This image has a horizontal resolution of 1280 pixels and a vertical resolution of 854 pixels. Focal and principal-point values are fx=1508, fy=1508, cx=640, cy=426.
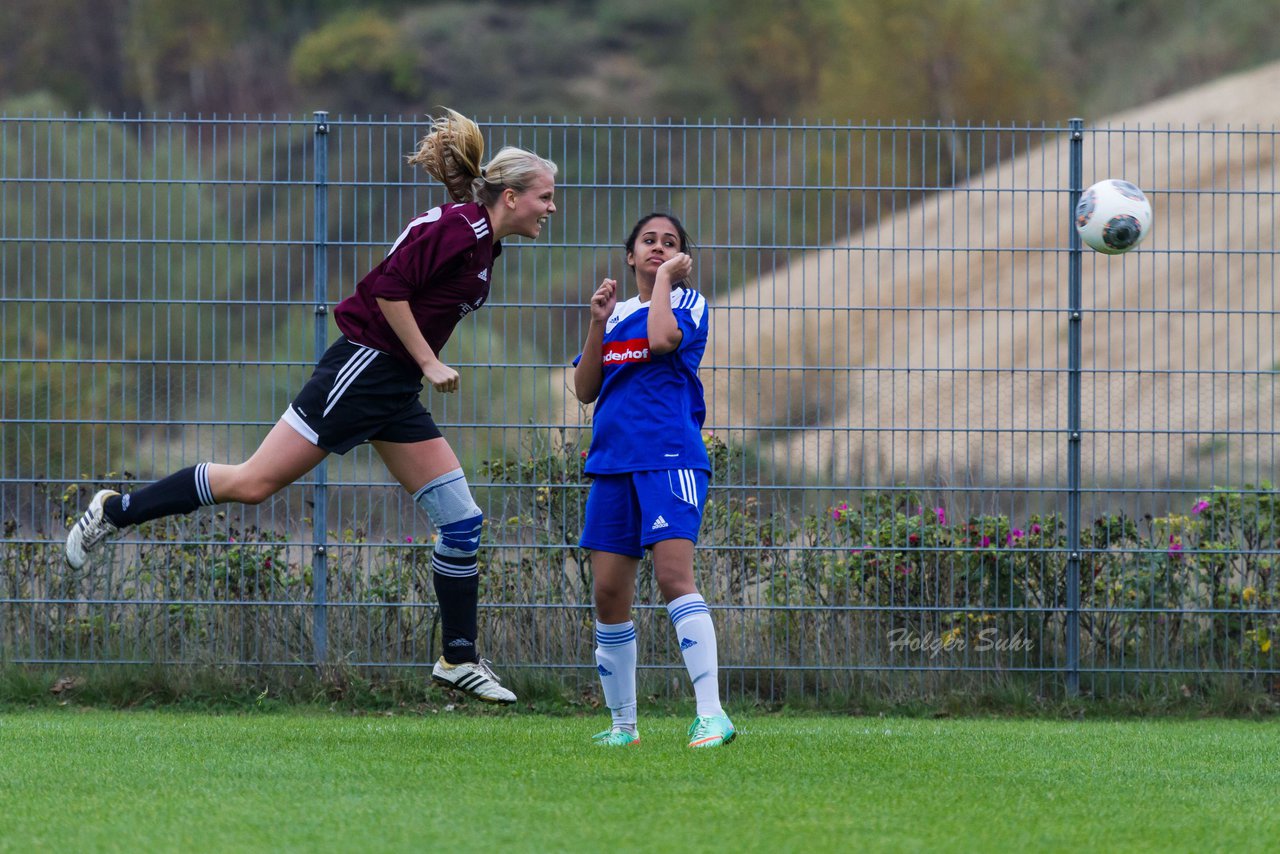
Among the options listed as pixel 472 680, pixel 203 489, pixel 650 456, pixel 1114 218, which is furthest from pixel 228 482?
pixel 1114 218

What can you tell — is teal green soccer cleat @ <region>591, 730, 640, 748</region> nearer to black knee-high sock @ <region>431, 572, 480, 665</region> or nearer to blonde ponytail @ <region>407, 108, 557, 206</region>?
black knee-high sock @ <region>431, 572, 480, 665</region>

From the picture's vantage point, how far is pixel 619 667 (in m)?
5.55

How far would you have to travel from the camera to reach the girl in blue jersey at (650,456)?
5.25m

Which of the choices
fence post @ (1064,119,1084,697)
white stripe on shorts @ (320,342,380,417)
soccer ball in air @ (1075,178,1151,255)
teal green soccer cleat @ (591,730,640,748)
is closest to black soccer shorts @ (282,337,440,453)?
white stripe on shorts @ (320,342,380,417)

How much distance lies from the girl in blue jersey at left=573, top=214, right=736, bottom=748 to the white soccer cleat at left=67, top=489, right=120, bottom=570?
1.85 meters

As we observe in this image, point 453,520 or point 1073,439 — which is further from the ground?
point 1073,439

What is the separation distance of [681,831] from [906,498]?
3.76 metres

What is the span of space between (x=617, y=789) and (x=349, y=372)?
193 centimetres

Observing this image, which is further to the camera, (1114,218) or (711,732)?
(1114,218)

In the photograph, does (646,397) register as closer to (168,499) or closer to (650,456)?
(650,456)

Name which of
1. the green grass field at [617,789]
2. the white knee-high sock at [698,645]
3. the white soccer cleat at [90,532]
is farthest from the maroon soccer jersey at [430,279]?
the green grass field at [617,789]

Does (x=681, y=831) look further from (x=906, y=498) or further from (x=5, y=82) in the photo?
(x=5, y=82)

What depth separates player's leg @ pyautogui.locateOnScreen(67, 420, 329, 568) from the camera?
555 cm

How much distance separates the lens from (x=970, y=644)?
741cm
